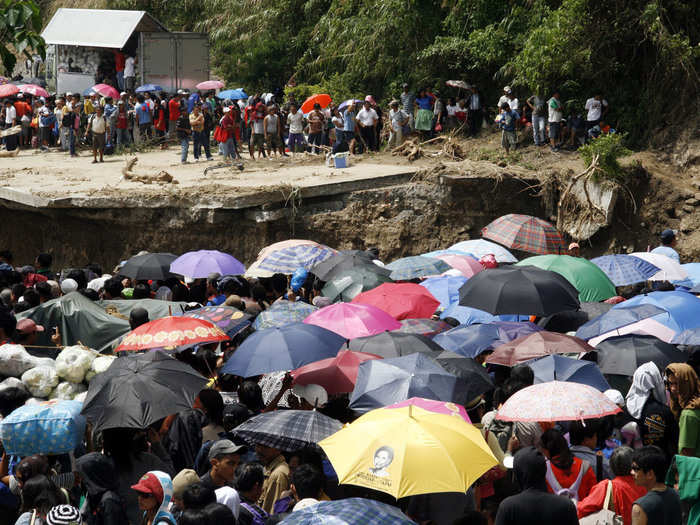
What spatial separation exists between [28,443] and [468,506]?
3144 mm

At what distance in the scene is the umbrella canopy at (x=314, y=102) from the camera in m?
24.7

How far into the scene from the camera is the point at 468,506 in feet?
21.0

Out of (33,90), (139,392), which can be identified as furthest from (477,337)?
(33,90)

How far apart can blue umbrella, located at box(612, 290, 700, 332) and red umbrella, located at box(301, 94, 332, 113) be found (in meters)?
15.7

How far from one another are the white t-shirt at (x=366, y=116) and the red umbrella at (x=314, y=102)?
2.64 meters

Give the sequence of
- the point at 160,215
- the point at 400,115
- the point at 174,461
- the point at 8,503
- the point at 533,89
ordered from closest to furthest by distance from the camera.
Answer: the point at 8,503, the point at 174,461, the point at 160,215, the point at 533,89, the point at 400,115

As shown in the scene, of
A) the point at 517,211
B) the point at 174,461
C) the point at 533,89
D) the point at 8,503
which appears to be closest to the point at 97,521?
the point at 8,503

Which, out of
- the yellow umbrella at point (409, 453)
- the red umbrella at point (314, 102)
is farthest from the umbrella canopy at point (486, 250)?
the red umbrella at point (314, 102)

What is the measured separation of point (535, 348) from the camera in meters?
8.49

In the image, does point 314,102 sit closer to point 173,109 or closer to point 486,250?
point 173,109

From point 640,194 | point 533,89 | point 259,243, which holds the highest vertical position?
point 533,89

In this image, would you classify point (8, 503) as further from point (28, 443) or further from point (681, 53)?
point (681, 53)

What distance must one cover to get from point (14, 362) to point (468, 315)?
16.7ft

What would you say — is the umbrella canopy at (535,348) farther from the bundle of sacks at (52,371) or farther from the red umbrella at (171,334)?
the bundle of sacks at (52,371)
